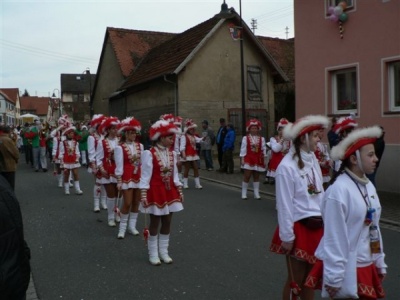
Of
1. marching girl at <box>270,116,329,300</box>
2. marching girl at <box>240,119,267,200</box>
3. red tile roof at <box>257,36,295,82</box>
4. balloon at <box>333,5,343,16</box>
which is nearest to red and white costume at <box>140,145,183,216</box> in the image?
marching girl at <box>270,116,329,300</box>

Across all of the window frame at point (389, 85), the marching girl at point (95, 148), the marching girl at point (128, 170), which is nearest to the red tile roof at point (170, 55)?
the window frame at point (389, 85)

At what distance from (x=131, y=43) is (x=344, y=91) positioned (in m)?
23.9

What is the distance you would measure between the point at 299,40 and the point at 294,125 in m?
11.6

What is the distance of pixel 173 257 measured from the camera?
6.80m

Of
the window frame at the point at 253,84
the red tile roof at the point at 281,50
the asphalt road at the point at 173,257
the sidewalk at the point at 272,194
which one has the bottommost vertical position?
the asphalt road at the point at 173,257

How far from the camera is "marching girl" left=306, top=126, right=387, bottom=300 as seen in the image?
3170 mm

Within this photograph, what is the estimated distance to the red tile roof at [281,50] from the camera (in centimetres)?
3167

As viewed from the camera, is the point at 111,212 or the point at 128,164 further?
the point at 111,212

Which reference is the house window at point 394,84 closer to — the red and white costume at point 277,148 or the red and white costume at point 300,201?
the red and white costume at point 277,148

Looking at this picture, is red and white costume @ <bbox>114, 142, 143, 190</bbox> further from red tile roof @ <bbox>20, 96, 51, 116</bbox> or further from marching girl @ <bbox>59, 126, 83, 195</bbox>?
red tile roof @ <bbox>20, 96, 51, 116</bbox>

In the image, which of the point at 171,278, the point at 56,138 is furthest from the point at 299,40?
the point at 171,278

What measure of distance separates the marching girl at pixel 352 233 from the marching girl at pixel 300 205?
645 mm

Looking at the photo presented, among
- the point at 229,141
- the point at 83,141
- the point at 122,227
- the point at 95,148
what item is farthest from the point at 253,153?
the point at 83,141

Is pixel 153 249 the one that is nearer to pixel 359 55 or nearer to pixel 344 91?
pixel 359 55
